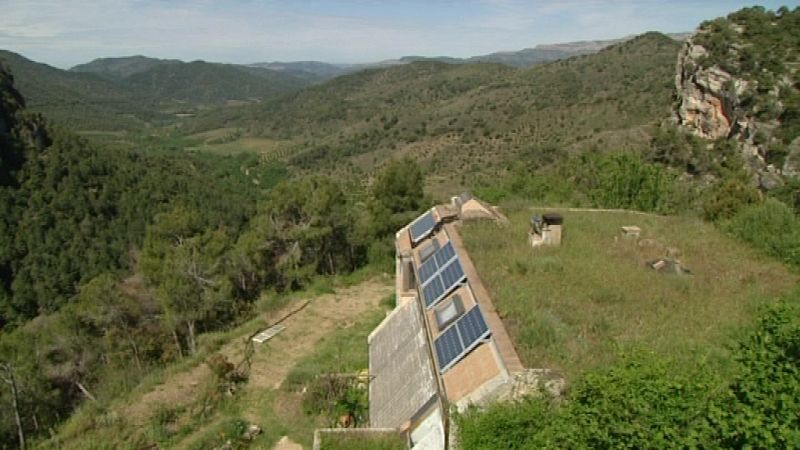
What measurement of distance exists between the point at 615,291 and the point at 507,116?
78.9m

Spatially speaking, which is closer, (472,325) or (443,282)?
A: (472,325)

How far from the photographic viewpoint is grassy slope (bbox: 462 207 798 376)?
8398mm

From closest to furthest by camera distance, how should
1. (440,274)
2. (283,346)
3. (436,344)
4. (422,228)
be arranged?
(436,344)
(440,274)
(422,228)
(283,346)

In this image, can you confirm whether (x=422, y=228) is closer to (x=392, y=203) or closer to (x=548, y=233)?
(x=548, y=233)

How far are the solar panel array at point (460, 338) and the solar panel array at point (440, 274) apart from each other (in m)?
1.53

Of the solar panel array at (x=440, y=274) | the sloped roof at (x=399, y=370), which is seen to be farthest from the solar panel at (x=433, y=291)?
the sloped roof at (x=399, y=370)

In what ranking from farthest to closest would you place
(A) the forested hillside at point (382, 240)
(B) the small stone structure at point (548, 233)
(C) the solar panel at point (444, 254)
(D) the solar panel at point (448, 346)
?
(B) the small stone structure at point (548, 233)
(C) the solar panel at point (444, 254)
(D) the solar panel at point (448, 346)
(A) the forested hillside at point (382, 240)

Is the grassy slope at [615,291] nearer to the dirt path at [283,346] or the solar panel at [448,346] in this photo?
the solar panel at [448,346]

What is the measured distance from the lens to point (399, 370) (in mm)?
11164

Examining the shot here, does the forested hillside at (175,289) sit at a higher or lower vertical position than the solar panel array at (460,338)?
lower

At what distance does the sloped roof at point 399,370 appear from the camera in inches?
379

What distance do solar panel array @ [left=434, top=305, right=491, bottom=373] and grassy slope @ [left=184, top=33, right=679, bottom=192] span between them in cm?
4891

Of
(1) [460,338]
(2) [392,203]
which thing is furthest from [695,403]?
(2) [392,203]

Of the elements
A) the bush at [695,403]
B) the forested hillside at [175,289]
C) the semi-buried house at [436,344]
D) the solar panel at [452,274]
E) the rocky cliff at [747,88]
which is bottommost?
the forested hillside at [175,289]
